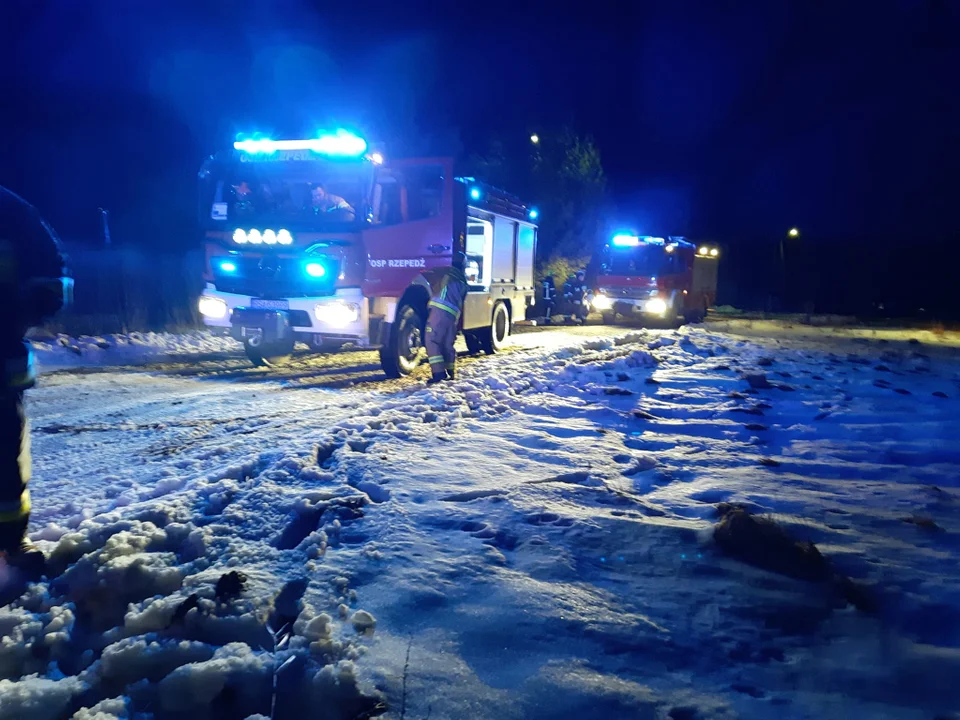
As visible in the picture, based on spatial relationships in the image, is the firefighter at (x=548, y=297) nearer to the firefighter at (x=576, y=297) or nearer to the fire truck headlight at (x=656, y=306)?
the firefighter at (x=576, y=297)

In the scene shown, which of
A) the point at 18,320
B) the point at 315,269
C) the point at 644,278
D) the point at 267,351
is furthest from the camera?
the point at 644,278

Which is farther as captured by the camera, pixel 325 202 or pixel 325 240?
pixel 325 202

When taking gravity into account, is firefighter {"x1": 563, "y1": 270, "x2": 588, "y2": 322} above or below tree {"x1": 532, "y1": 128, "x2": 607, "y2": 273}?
below

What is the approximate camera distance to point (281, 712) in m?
2.42

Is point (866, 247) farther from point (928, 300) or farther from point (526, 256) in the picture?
point (526, 256)

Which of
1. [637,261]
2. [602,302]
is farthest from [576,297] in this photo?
[637,261]

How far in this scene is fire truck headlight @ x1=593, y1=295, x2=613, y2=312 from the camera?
2045 cm

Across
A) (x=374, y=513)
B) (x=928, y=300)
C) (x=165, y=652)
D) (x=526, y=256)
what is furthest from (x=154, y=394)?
(x=928, y=300)

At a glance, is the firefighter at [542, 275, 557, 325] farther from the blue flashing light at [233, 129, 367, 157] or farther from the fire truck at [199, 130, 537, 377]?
the blue flashing light at [233, 129, 367, 157]

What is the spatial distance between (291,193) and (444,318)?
8.54ft

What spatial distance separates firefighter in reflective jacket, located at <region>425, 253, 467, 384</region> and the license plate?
71.3 inches

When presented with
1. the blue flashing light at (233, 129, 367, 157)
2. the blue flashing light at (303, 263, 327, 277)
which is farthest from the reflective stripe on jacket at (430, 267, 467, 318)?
the blue flashing light at (233, 129, 367, 157)

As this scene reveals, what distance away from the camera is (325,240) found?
8695 mm

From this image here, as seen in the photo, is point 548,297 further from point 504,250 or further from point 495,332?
point 495,332
